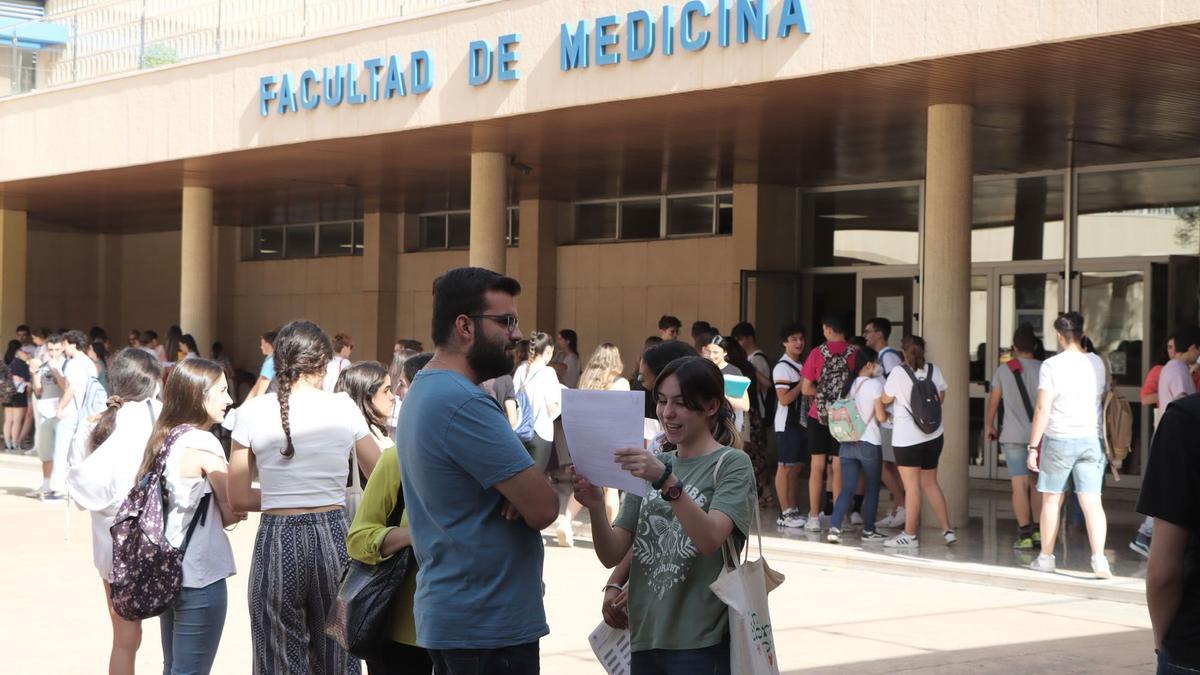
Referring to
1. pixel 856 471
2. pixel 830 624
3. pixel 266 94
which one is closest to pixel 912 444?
pixel 856 471

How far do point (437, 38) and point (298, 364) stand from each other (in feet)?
32.4

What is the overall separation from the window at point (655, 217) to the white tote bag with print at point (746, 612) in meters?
16.4

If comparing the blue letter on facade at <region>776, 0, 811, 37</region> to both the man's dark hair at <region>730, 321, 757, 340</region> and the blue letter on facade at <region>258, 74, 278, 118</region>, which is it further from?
the blue letter on facade at <region>258, 74, 278, 118</region>

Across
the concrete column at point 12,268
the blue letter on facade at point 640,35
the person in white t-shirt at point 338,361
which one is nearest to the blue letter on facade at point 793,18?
the blue letter on facade at point 640,35

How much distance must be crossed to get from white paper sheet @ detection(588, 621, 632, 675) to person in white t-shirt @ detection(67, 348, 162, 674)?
2.39 metres

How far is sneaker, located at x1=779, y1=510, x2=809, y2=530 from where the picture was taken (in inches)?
535

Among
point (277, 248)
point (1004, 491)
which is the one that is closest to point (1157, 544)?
point (1004, 491)

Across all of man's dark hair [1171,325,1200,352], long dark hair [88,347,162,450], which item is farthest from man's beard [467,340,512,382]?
man's dark hair [1171,325,1200,352]

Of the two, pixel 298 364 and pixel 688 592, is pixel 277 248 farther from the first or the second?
pixel 688 592

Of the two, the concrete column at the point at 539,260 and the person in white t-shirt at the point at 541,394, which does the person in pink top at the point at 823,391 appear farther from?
the concrete column at the point at 539,260

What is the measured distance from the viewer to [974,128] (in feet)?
48.8

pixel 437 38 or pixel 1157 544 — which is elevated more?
pixel 437 38

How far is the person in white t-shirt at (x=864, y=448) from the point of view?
12.4m

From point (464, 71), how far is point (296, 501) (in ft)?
32.1
